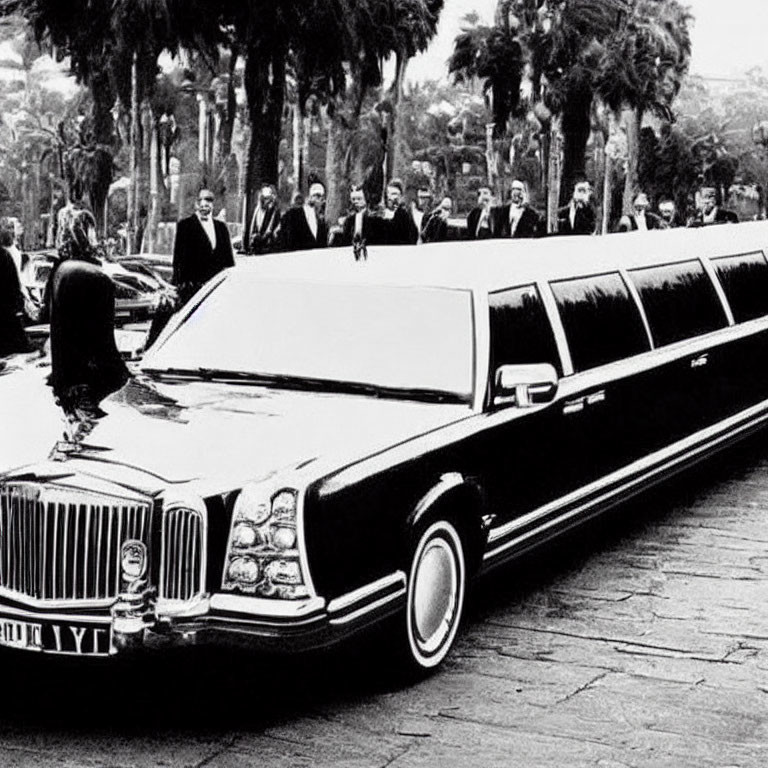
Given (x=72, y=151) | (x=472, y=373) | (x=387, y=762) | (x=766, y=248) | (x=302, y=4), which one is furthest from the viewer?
(x=72, y=151)

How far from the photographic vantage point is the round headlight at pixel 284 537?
16.9 ft

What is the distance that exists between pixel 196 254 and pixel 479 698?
355 inches

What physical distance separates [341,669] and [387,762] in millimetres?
1029

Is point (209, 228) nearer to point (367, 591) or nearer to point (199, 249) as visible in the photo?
point (199, 249)

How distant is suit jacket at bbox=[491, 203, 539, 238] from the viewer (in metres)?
17.6

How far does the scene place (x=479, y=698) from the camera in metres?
5.76

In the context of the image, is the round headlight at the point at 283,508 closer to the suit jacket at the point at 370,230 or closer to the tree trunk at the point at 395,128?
the suit jacket at the point at 370,230

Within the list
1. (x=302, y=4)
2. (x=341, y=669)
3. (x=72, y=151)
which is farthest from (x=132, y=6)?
(x=72, y=151)

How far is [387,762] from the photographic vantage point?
5.04 m

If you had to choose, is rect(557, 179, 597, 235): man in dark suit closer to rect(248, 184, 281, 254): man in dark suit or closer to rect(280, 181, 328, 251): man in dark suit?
rect(280, 181, 328, 251): man in dark suit

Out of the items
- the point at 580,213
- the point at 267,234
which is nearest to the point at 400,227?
the point at 267,234

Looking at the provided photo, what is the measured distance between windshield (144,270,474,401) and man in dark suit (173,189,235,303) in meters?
6.99

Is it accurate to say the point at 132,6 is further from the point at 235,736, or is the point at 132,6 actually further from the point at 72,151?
the point at 72,151

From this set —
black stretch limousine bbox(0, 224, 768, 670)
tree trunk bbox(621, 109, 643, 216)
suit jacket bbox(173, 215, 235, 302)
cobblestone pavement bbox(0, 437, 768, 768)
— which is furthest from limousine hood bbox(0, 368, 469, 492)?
tree trunk bbox(621, 109, 643, 216)
